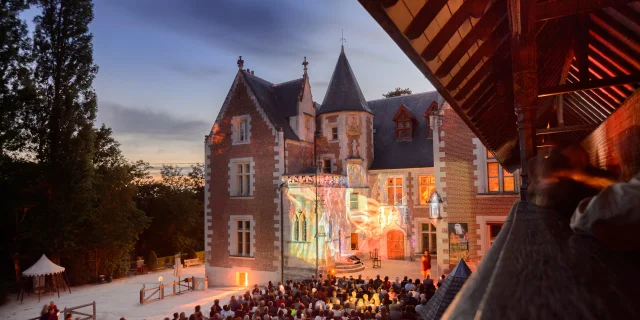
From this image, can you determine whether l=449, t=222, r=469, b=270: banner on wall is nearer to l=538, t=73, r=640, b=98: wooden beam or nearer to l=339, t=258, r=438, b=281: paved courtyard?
l=339, t=258, r=438, b=281: paved courtyard

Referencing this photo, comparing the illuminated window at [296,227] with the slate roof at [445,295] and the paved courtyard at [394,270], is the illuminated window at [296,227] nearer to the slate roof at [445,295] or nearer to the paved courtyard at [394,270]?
the paved courtyard at [394,270]

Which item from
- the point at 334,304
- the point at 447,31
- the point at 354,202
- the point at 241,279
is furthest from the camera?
the point at 354,202

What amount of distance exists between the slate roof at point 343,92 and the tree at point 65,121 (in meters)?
16.4

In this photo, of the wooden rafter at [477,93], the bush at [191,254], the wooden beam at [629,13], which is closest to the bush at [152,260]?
the bush at [191,254]

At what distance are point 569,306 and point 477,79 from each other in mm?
4087

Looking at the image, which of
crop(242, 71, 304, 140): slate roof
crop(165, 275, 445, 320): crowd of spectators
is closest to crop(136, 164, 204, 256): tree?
crop(242, 71, 304, 140): slate roof

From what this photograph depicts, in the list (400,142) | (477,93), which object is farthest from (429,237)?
(477,93)

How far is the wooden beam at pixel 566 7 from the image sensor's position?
2.91 m

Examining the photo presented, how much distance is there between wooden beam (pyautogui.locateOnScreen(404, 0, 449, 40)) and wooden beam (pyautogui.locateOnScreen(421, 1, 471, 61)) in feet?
1.00

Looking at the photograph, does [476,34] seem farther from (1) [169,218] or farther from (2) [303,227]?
(1) [169,218]

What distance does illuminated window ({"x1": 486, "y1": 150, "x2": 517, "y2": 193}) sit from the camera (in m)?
16.8

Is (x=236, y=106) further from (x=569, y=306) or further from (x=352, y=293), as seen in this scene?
(x=569, y=306)

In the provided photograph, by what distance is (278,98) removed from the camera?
25.7 meters

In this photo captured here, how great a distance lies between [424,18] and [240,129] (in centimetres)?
2213
